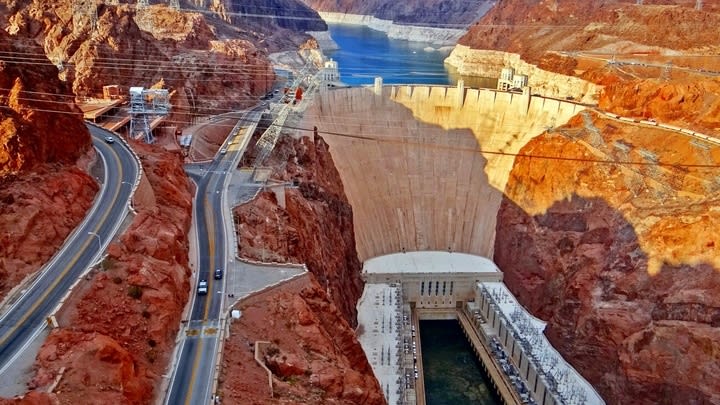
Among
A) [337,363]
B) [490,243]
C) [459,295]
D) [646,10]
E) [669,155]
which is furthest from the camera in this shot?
[646,10]

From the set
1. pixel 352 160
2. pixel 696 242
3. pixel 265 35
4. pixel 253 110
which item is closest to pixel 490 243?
pixel 352 160

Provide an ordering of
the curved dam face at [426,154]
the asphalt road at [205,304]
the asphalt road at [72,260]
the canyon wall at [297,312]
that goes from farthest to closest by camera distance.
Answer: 1. the curved dam face at [426,154]
2. the canyon wall at [297,312]
3. the asphalt road at [205,304]
4. the asphalt road at [72,260]

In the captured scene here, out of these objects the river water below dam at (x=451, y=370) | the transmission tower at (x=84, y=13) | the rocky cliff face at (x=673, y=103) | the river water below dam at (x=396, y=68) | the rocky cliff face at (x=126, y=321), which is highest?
the transmission tower at (x=84, y=13)

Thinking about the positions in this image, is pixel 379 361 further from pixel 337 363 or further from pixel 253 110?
pixel 253 110

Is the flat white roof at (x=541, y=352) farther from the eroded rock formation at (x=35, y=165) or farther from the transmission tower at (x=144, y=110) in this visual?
the eroded rock formation at (x=35, y=165)

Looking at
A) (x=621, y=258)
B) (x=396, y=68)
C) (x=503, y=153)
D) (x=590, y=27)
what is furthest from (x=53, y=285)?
(x=590, y=27)

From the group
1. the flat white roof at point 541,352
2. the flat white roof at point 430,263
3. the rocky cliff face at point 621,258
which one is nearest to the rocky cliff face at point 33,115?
the flat white roof at point 430,263
